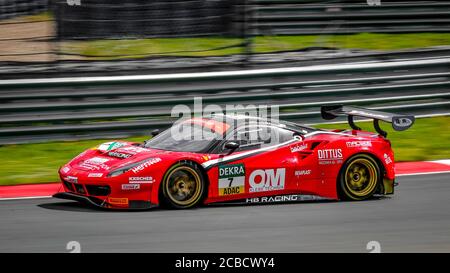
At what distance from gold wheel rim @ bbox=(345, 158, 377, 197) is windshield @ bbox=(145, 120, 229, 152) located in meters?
1.68

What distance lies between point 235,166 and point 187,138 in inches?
28.3

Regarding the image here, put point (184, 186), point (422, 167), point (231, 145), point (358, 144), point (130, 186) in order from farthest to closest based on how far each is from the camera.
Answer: point (422, 167) → point (358, 144) → point (231, 145) → point (184, 186) → point (130, 186)

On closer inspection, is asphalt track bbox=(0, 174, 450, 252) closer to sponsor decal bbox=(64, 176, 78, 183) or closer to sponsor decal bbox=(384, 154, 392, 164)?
sponsor decal bbox=(64, 176, 78, 183)

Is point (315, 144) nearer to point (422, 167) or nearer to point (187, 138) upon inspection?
point (187, 138)

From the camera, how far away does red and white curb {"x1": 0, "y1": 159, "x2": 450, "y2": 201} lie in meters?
10.2

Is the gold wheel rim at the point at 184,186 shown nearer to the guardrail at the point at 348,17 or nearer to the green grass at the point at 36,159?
the green grass at the point at 36,159

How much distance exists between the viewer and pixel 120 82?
13.2 meters

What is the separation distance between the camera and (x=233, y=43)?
15.8 m

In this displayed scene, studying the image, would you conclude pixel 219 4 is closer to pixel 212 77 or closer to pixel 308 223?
pixel 212 77

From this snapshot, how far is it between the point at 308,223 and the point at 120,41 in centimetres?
640

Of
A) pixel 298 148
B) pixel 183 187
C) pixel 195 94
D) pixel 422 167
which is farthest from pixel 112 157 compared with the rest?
pixel 422 167

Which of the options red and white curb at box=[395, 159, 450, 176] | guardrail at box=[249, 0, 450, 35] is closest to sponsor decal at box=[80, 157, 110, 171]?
red and white curb at box=[395, 159, 450, 176]

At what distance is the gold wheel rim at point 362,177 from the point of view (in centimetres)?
1009
